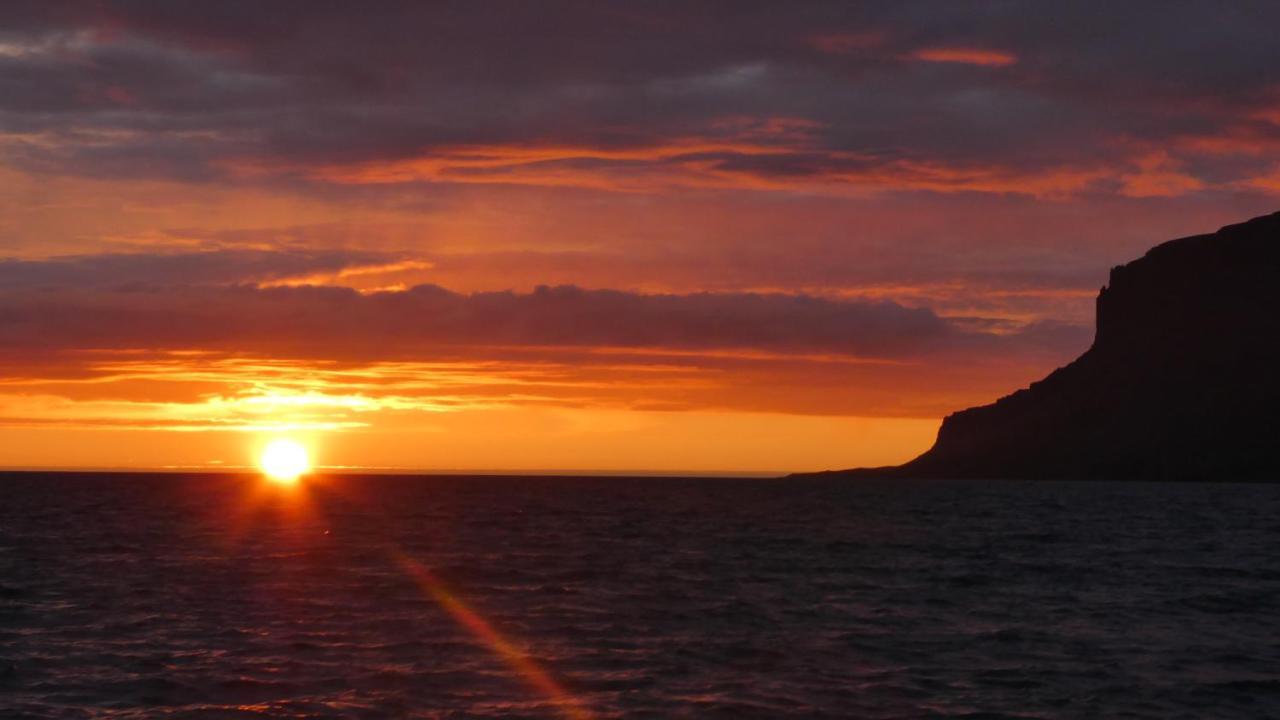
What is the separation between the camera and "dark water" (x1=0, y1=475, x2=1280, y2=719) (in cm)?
2788

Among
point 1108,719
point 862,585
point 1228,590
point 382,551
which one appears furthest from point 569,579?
point 1108,719

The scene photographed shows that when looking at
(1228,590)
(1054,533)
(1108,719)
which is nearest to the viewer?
(1108,719)

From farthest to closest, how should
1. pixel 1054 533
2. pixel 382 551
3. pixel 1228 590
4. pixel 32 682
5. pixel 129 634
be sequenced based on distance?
1. pixel 1054 533
2. pixel 382 551
3. pixel 1228 590
4. pixel 129 634
5. pixel 32 682

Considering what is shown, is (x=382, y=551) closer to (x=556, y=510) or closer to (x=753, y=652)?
(x=753, y=652)

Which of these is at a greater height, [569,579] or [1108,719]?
[569,579]

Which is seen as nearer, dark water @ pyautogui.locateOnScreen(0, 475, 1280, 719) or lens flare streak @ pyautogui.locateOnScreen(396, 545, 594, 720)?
lens flare streak @ pyautogui.locateOnScreen(396, 545, 594, 720)

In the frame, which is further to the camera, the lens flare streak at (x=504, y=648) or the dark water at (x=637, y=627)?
the dark water at (x=637, y=627)

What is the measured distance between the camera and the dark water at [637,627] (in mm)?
27875

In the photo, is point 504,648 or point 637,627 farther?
point 637,627

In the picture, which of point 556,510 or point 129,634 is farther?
point 556,510

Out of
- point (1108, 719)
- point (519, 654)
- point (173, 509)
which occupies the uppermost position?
point (173, 509)

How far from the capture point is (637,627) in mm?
37219

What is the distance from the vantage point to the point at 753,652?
109 feet

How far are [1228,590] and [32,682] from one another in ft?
125
